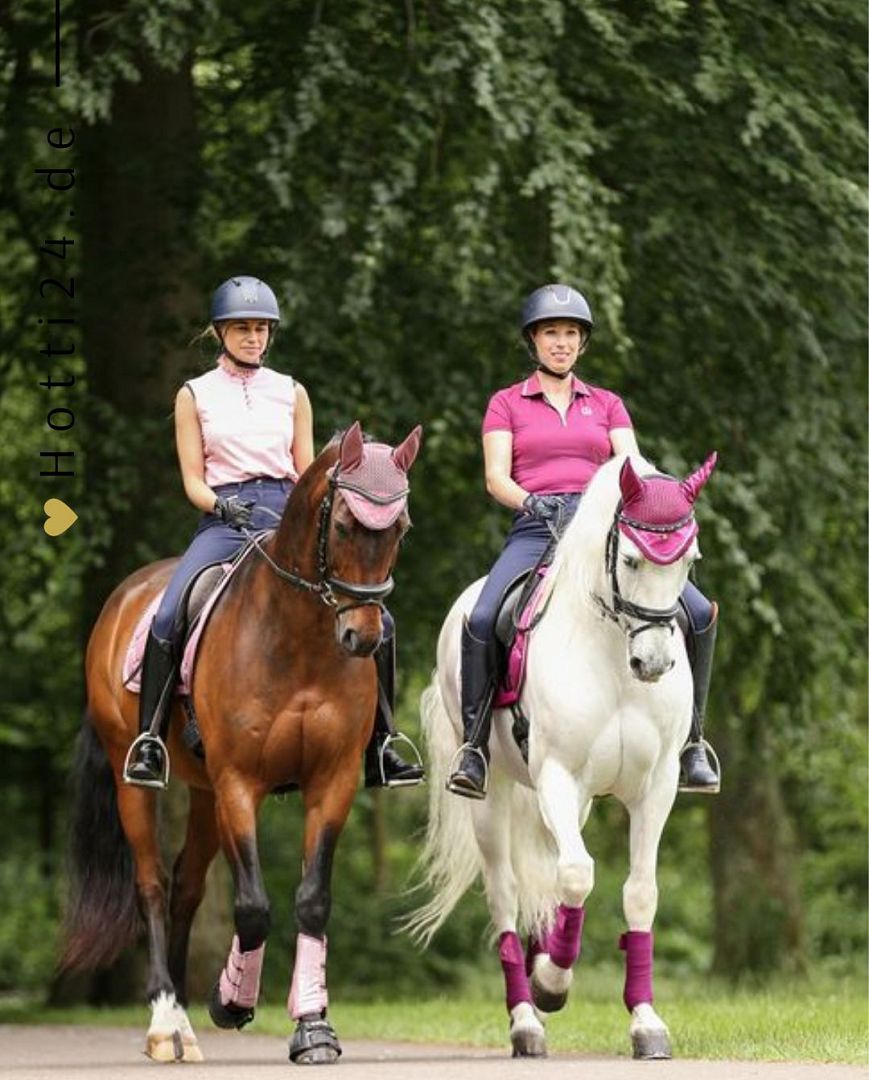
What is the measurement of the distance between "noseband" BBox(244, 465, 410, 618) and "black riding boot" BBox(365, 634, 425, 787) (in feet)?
2.58

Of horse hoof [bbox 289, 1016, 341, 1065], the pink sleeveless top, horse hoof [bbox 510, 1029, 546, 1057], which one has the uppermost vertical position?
the pink sleeveless top

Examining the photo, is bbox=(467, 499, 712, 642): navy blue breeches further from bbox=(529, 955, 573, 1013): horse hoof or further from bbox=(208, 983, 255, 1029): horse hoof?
bbox=(208, 983, 255, 1029): horse hoof

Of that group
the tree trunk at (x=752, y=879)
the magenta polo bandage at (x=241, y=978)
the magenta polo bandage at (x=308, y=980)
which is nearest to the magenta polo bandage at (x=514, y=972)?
the magenta polo bandage at (x=308, y=980)

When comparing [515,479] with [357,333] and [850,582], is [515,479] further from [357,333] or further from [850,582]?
[850,582]

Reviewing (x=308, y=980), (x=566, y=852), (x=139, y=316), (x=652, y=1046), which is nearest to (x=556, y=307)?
(x=566, y=852)

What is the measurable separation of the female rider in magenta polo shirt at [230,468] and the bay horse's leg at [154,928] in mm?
969

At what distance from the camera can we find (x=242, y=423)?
11.5m

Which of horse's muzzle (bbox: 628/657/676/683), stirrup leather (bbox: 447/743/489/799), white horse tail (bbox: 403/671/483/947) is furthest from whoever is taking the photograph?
white horse tail (bbox: 403/671/483/947)

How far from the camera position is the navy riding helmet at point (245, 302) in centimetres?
1145

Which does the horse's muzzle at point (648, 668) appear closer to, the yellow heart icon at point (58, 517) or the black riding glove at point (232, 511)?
the black riding glove at point (232, 511)

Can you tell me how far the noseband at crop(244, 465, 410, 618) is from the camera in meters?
10.1

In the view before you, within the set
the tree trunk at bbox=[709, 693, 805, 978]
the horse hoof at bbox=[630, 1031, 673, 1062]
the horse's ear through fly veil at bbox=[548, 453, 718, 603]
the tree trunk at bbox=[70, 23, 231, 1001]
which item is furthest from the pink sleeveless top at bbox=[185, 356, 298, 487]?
the tree trunk at bbox=[709, 693, 805, 978]

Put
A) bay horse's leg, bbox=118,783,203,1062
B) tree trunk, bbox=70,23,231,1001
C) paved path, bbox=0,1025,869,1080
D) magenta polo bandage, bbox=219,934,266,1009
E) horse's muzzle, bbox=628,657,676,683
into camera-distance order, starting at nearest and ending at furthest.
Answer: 1. paved path, bbox=0,1025,869,1080
2. horse's muzzle, bbox=628,657,676,683
3. magenta polo bandage, bbox=219,934,266,1009
4. bay horse's leg, bbox=118,783,203,1062
5. tree trunk, bbox=70,23,231,1001

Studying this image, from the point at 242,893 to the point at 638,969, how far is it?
1760 millimetres
